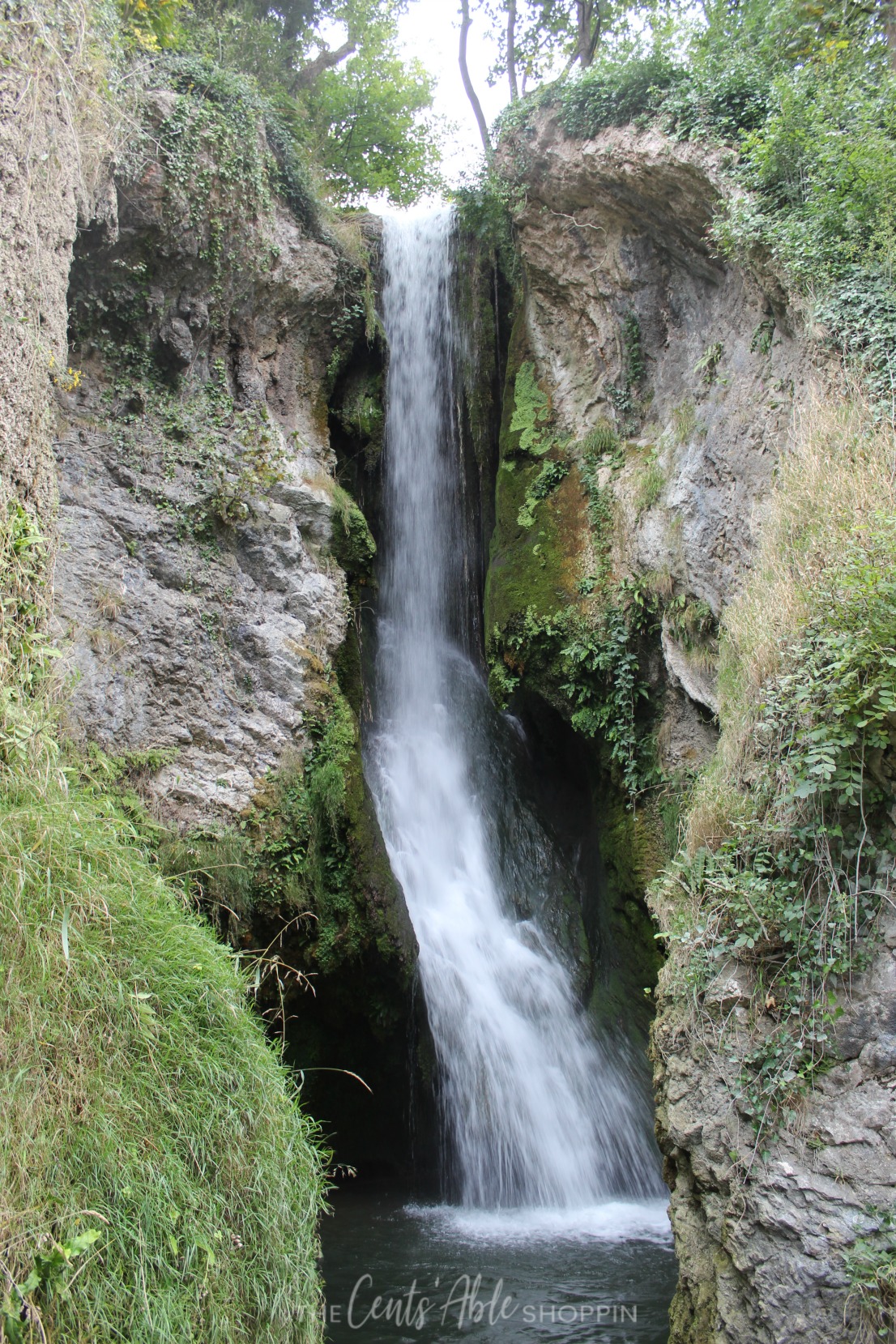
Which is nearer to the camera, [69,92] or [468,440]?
[69,92]

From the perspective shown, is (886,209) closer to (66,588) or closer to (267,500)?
(267,500)

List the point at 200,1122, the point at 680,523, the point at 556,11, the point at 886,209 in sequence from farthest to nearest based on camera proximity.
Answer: the point at 556,11 → the point at 680,523 → the point at 886,209 → the point at 200,1122

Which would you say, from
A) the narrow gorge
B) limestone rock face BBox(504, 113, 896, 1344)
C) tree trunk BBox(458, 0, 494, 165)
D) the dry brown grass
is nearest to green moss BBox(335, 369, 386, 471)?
the narrow gorge

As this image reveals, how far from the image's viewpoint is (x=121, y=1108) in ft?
10.8

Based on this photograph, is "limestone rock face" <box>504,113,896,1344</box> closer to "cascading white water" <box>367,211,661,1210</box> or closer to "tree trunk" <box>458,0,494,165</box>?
"cascading white water" <box>367,211,661,1210</box>

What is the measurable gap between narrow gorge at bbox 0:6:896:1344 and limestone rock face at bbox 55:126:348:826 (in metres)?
0.04

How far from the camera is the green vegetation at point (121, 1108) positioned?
2.87 m

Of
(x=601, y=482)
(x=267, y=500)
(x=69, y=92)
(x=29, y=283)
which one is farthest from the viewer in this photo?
(x=601, y=482)

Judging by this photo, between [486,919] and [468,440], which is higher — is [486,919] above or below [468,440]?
Answer: below

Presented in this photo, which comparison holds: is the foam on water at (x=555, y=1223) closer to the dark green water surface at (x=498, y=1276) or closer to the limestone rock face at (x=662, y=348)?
the dark green water surface at (x=498, y=1276)

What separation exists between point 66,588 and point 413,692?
456 centimetres

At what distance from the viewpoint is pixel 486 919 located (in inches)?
340

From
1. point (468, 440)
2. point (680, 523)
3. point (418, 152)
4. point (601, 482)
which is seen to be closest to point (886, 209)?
point (680, 523)

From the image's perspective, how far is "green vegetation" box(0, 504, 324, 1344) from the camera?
287cm
